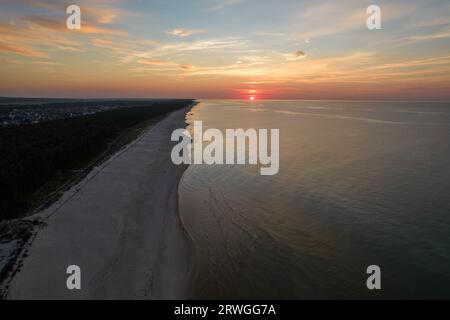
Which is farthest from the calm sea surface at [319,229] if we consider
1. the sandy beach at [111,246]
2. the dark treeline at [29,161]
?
the dark treeline at [29,161]

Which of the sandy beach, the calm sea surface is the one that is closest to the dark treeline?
the sandy beach

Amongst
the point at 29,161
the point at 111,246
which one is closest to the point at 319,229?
the point at 111,246

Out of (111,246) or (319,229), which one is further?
(319,229)

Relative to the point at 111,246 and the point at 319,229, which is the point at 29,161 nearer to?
the point at 111,246

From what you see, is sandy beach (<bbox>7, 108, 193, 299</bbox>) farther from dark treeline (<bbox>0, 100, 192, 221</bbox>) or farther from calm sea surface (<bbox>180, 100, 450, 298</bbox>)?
dark treeline (<bbox>0, 100, 192, 221</bbox>)

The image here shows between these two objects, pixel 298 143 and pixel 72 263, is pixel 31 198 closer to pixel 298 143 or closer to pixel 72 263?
pixel 72 263
